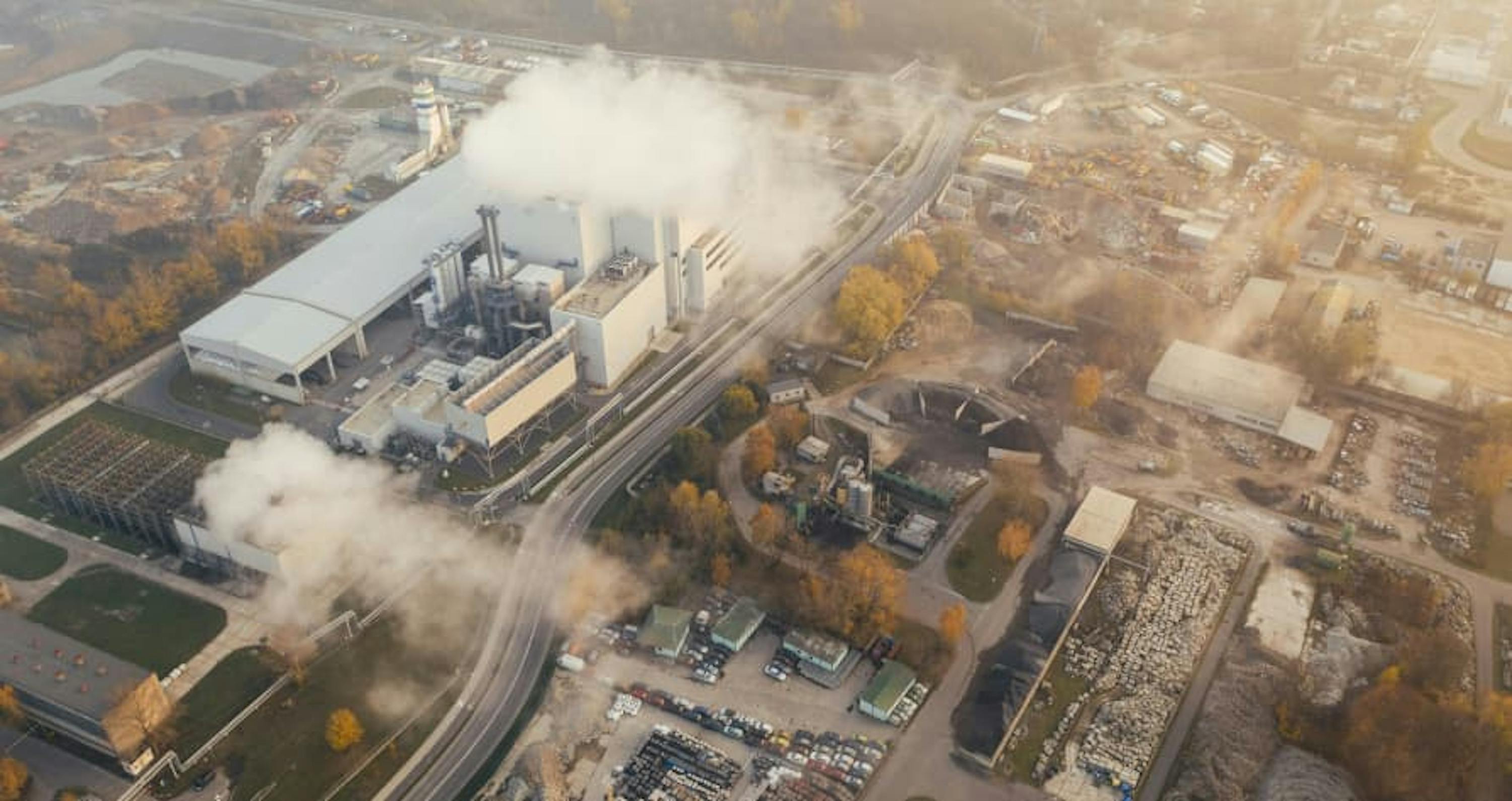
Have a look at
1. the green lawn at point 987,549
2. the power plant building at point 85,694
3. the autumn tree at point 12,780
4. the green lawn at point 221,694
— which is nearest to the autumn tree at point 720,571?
the green lawn at point 987,549

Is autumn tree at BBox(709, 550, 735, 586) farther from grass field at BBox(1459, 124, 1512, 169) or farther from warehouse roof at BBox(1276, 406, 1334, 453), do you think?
grass field at BBox(1459, 124, 1512, 169)

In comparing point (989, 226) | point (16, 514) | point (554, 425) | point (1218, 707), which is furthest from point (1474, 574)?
point (16, 514)

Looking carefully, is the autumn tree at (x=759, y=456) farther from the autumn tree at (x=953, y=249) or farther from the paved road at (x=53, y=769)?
the paved road at (x=53, y=769)

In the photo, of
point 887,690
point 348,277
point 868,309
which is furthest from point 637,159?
point 887,690

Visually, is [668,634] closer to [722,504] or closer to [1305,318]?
[722,504]

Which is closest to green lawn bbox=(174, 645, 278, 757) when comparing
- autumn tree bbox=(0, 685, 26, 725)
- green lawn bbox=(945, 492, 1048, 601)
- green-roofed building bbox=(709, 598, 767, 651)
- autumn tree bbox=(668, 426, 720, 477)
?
autumn tree bbox=(0, 685, 26, 725)
